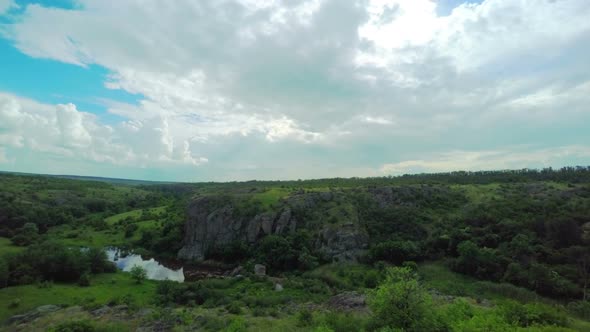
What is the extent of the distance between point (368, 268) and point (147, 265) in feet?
181

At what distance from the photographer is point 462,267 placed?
51062 mm

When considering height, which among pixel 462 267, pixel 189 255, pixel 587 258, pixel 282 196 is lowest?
pixel 189 255

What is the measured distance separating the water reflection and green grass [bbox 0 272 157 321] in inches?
373

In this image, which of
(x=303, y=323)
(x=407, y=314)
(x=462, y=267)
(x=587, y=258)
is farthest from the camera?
(x=462, y=267)

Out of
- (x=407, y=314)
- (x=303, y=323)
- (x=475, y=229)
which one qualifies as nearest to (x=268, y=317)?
(x=303, y=323)

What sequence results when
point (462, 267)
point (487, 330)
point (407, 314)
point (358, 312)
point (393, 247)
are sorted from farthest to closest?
point (393, 247) → point (462, 267) → point (358, 312) → point (407, 314) → point (487, 330)

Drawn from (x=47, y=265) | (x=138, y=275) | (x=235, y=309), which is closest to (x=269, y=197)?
(x=138, y=275)

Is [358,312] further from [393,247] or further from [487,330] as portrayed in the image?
[393,247]

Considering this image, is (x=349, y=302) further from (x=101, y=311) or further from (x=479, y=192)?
(x=479, y=192)

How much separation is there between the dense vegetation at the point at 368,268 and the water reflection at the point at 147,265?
467 cm

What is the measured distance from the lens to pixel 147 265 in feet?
247

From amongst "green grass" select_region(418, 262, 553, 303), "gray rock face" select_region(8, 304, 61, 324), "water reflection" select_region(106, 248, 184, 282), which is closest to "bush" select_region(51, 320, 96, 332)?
"gray rock face" select_region(8, 304, 61, 324)

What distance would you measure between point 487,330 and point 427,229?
177 feet

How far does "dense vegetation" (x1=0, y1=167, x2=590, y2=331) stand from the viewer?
25.6m
